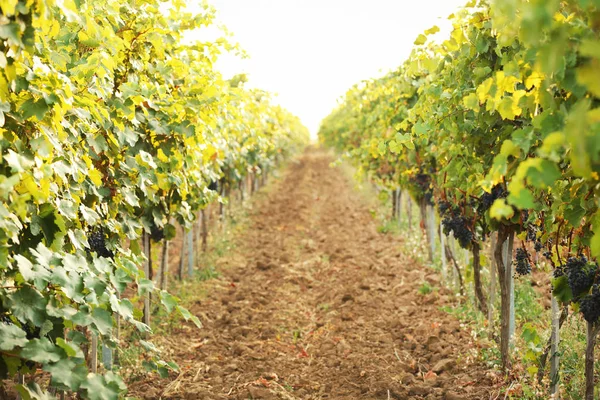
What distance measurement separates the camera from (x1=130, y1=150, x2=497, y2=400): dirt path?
4680mm

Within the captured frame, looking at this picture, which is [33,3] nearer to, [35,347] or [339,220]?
[35,347]

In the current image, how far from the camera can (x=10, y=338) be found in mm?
2023

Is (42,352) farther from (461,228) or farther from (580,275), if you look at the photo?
(461,228)

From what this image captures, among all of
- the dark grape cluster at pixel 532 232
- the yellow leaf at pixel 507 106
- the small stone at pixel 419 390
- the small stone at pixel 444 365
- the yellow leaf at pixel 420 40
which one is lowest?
the small stone at pixel 419 390

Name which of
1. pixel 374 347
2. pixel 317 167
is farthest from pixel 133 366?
pixel 317 167

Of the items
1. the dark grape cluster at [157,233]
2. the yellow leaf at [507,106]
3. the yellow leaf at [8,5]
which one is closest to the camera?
the yellow leaf at [8,5]

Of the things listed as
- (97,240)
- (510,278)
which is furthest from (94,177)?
(510,278)

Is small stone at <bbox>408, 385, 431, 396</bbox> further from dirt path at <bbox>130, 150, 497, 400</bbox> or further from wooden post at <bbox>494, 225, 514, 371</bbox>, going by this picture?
wooden post at <bbox>494, 225, 514, 371</bbox>

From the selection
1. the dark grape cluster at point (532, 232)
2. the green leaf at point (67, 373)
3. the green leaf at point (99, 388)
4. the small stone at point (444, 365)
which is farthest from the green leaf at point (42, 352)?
the small stone at point (444, 365)

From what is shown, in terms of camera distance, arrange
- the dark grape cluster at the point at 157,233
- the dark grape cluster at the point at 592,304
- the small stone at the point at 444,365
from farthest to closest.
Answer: the dark grape cluster at the point at 157,233 → the small stone at the point at 444,365 → the dark grape cluster at the point at 592,304

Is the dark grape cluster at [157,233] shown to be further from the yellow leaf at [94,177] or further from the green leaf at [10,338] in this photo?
the green leaf at [10,338]

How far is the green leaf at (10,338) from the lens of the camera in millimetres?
1980

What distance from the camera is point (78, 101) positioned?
2.79 metres

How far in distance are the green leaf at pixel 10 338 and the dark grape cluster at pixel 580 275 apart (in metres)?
2.82
